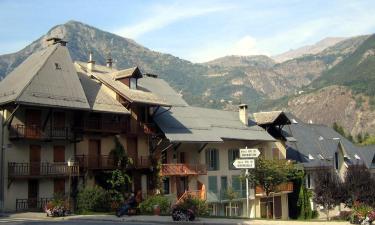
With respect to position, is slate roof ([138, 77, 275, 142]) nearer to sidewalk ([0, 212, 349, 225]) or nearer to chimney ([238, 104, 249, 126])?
chimney ([238, 104, 249, 126])

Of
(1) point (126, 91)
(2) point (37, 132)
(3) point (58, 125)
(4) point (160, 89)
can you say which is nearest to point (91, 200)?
(2) point (37, 132)

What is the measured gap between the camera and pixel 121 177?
4300cm

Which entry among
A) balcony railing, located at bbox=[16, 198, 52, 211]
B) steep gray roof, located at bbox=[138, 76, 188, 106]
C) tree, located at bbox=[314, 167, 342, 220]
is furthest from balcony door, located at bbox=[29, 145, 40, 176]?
tree, located at bbox=[314, 167, 342, 220]

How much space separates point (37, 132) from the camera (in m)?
38.3

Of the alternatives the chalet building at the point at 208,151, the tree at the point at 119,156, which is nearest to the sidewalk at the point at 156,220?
the tree at the point at 119,156

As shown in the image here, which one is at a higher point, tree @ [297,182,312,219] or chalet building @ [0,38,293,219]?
chalet building @ [0,38,293,219]

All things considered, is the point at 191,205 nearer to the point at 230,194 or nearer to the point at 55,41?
the point at 230,194

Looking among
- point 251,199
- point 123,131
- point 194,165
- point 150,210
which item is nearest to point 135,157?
point 123,131

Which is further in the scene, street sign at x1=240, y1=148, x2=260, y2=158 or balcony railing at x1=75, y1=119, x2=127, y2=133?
balcony railing at x1=75, y1=119, x2=127, y2=133

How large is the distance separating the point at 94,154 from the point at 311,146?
118 ft

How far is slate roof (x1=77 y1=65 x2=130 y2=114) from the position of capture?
42500 mm

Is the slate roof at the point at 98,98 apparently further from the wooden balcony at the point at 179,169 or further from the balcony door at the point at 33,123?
the wooden balcony at the point at 179,169

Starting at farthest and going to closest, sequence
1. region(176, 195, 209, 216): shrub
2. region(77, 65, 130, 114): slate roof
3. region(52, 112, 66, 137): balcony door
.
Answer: region(77, 65, 130, 114): slate roof
region(52, 112, 66, 137): balcony door
region(176, 195, 209, 216): shrub

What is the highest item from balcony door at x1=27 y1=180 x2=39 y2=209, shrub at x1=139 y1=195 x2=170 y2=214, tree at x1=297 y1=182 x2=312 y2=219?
balcony door at x1=27 y1=180 x2=39 y2=209
